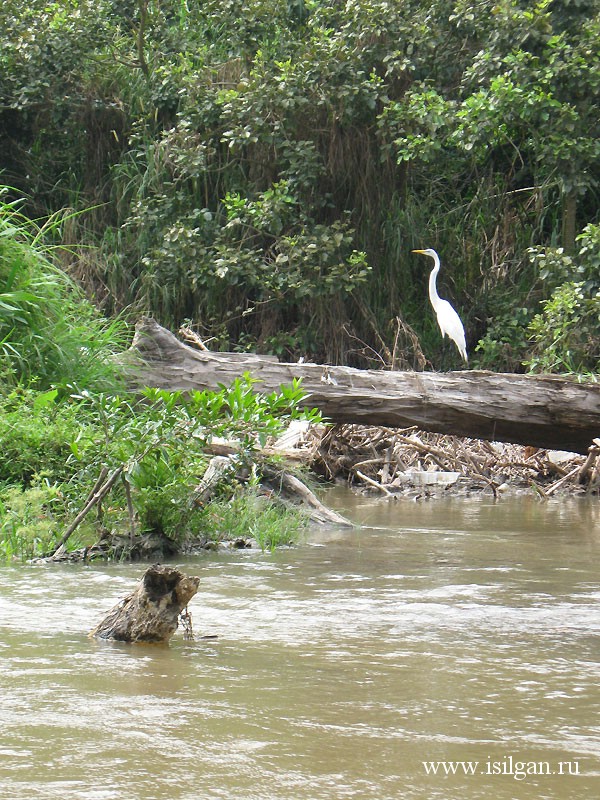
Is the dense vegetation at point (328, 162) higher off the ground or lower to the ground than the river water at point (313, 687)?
higher

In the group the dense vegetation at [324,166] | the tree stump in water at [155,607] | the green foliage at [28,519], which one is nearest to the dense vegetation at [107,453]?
the green foliage at [28,519]

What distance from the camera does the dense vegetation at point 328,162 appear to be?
11.7 metres

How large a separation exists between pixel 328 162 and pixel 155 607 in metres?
10.2

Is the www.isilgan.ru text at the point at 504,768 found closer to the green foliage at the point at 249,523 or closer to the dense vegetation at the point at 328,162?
the green foliage at the point at 249,523

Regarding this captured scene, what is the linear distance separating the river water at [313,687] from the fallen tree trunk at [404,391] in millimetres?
2510

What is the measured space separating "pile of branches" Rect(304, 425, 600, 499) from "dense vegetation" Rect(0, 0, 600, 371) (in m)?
1.35

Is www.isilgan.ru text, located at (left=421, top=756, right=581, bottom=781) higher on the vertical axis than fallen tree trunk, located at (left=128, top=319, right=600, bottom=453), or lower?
lower

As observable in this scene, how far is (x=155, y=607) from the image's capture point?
341 centimetres

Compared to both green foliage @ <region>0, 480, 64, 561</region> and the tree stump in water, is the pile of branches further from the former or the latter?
the tree stump in water

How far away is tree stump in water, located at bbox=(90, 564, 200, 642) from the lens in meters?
3.39

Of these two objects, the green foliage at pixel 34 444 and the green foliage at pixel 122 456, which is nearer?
the green foliage at pixel 122 456

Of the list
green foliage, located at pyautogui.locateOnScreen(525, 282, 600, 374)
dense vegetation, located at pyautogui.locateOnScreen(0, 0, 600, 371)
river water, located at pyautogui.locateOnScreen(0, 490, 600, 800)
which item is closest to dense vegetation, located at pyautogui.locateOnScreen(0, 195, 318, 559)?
river water, located at pyautogui.locateOnScreen(0, 490, 600, 800)

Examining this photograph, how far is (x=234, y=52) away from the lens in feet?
44.2

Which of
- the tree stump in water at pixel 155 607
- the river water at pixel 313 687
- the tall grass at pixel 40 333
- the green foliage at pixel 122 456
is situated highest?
the tall grass at pixel 40 333
